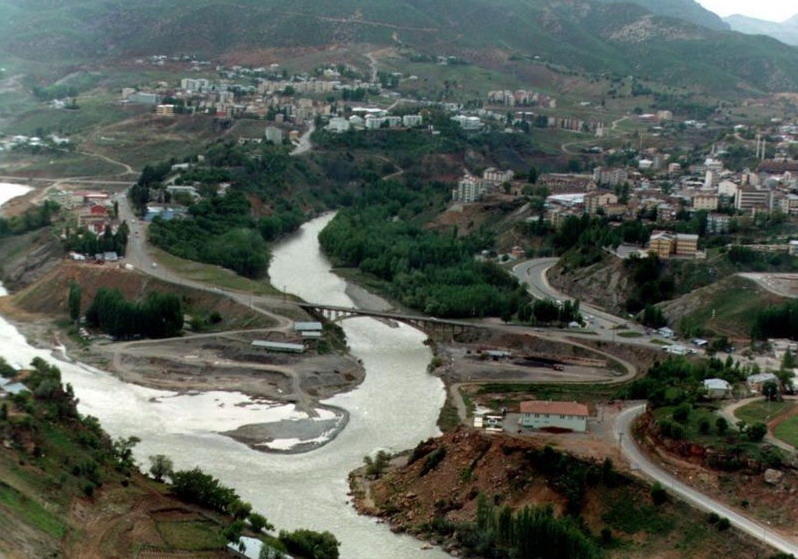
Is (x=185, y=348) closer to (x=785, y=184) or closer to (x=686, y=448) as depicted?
(x=686, y=448)

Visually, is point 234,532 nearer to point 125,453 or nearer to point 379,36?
point 125,453

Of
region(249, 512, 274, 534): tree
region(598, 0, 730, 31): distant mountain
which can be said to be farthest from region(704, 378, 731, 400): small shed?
region(598, 0, 730, 31): distant mountain

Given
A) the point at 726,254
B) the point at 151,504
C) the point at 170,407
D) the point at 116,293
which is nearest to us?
the point at 151,504

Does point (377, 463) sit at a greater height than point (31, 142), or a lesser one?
lesser

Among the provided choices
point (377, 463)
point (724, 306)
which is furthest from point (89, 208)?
point (377, 463)

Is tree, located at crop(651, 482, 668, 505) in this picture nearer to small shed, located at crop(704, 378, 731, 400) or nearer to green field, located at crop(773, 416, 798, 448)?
green field, located at crop(773, 416, 798, 448)

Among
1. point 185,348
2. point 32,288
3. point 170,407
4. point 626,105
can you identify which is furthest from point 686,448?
point 626,105

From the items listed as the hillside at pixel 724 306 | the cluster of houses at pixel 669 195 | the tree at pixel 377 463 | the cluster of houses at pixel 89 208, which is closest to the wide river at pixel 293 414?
the tree at pixel 377 463
